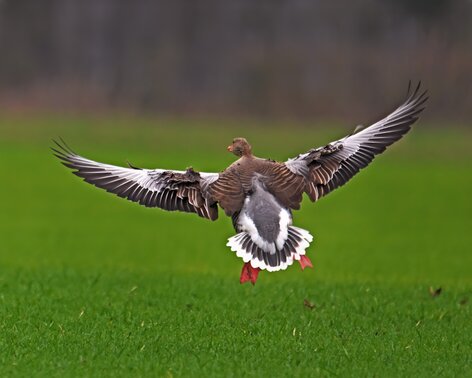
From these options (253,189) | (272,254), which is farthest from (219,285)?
(272,254)

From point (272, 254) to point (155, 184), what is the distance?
1.27 m

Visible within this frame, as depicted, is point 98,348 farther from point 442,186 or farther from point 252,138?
point 252,138

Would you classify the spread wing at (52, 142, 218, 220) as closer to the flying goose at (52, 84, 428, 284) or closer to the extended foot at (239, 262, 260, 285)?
the flying goose at (52, 84, 428, 284)

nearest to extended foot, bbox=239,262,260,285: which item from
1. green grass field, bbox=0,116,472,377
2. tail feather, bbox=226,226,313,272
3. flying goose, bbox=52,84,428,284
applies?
flying goose, bbox=52,84,428,284

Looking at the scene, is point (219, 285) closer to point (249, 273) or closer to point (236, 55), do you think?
point (249, 273)

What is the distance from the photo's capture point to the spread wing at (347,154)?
10.6 metres

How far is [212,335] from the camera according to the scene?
10.2m

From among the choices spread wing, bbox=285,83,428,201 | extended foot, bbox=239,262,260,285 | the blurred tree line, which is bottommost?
extended foot, bbox=239,262,260,285

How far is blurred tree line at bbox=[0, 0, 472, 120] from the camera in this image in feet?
131

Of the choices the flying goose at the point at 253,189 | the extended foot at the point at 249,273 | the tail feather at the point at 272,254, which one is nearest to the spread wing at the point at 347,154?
the flying goose at the point at 253,189

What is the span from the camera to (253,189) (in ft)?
33.9

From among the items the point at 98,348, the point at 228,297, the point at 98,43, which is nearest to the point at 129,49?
the point at 98,43

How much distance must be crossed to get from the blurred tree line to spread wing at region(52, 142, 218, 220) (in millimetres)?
28348

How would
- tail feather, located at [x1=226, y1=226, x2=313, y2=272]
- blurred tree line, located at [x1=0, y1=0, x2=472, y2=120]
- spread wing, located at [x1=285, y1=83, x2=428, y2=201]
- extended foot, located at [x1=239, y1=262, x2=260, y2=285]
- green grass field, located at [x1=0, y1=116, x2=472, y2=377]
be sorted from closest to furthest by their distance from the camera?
green grass field, located at [x1=0, y1=116, x2=472, y2=377] < tail feather, located at [x1=226, y1=226, x2=313, y2=272] < extended foot, located at [x1=239, y1=262, x2=260, y2=285] < spread wing, located at [x1=285, y1=83, x2=428, y2=201] < blurred tree line, located at [x1=0, y1=0, x2=472, y2=120]
